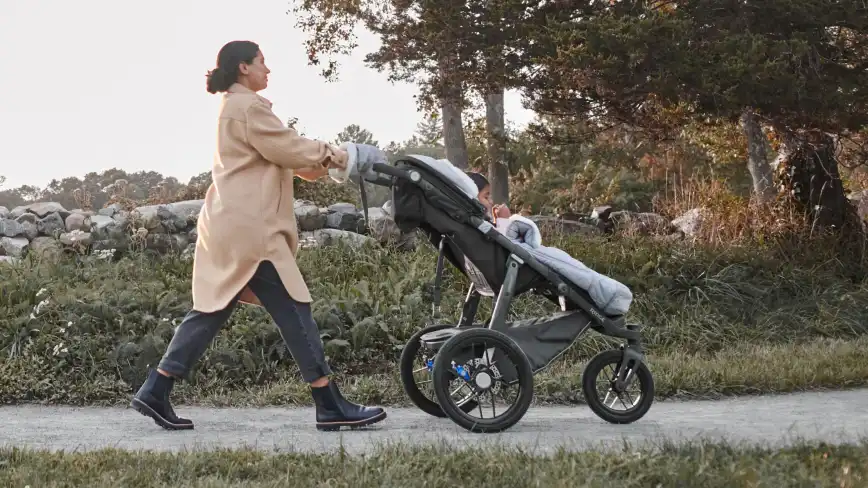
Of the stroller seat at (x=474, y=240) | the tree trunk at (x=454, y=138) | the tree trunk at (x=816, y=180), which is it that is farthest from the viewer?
the tree trunk at (x=454, y=138)

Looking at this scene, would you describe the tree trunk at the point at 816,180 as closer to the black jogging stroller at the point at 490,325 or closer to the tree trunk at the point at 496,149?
the tree trunk at the point at 496,149

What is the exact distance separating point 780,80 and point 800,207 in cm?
269

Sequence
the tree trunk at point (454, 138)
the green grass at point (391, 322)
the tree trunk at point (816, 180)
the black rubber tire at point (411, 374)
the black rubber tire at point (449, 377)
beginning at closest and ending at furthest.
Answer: the black rubber tire at point (449, 377) → the black rubber tire at point (411, 374) → the green grass at point (391, 322) → the tree trunk at point (816, 180) → the tree trunk at point (454, 138)

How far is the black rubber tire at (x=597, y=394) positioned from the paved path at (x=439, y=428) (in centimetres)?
6

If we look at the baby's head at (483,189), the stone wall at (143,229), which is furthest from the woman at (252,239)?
the stone wall at (143,229)

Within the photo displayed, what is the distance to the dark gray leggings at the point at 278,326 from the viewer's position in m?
4.85

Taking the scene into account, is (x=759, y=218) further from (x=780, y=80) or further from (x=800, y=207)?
(x=780, y=80)

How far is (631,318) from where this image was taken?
29.0ft

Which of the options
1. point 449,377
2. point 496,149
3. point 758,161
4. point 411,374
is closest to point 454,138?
point 496,149

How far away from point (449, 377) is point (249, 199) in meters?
1.25

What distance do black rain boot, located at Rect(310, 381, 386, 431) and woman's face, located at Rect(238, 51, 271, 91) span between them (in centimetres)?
149

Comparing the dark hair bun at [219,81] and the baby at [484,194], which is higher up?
the dark hair bun at [219,81]

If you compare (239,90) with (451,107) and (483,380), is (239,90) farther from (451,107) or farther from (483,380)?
(451,107)

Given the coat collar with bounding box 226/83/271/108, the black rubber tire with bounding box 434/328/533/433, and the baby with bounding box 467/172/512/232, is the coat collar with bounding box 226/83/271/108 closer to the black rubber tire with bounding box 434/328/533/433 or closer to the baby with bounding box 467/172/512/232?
the baby with bounding box 467/172/512/232
